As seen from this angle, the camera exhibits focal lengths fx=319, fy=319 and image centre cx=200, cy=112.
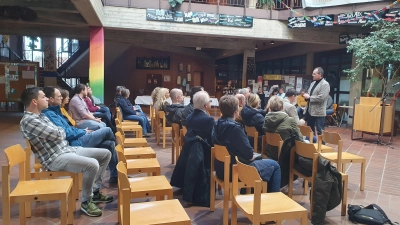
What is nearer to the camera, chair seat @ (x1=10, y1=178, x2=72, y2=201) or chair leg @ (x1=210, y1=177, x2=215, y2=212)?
chair seat @ (x1=10, y1=178, x2=72, y2=201)

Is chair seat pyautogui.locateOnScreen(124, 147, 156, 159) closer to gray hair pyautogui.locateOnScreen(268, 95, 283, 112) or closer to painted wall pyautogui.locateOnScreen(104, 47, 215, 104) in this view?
gray hair pyautogui.locateOnScreen(268, 95, 283, 112)

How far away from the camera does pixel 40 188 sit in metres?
2.39

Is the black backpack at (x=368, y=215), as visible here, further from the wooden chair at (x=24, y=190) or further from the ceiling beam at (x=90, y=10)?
the ceiling beam at (x=90, y=10)

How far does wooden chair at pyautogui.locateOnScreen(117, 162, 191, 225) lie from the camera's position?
1805 mm

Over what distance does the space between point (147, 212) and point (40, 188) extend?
3.09ft

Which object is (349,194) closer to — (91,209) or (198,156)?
(198,156)

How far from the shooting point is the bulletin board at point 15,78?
35.2 feet

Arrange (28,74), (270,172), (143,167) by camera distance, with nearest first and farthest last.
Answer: (270,172) → (143,167) → (28,74)

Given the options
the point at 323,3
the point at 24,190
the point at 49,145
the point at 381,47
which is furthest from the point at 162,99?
the point at 323,3

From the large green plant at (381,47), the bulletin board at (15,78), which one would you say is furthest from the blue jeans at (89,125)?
the bulletin board at (15,78)

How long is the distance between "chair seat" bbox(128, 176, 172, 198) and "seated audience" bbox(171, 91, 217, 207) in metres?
0.56

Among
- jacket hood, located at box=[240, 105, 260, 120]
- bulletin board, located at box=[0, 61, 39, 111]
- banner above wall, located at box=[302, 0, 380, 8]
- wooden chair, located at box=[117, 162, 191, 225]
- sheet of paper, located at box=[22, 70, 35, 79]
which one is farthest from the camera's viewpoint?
sheet of paper, located at box=[22, 70, 35, 79]

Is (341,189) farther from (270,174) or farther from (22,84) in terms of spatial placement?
(22,84)

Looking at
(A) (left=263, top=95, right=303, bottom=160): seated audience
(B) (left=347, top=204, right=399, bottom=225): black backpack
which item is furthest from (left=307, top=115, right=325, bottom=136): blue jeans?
(B) (left=347, top=204, right=399, bottom=225): black backpack
